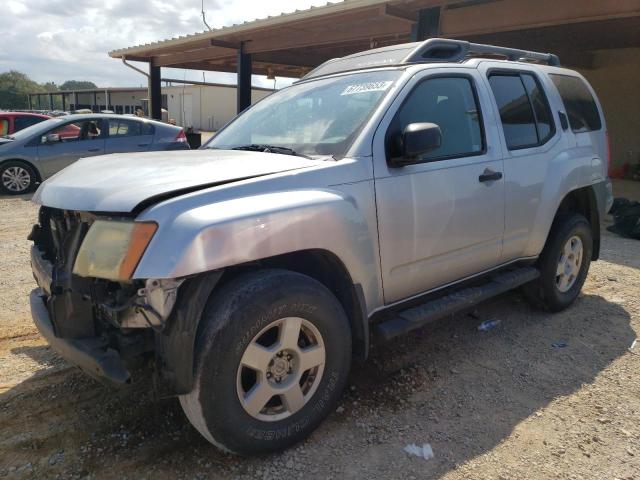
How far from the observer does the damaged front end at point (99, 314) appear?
2.13 meters

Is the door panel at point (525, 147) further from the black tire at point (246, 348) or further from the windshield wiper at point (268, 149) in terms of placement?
the black tire at point (246, 348)

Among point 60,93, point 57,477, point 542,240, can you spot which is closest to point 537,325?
point 542,240

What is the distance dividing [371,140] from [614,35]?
1064 cm

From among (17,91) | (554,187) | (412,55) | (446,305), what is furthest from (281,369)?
(17,91)

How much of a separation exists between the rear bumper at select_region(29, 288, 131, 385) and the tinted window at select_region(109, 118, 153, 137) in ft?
28.4

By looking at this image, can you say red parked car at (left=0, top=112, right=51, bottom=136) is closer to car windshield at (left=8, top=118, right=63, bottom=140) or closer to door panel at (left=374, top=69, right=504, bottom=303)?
car windshield at (left=8, top=118, right=63, bottom=140)

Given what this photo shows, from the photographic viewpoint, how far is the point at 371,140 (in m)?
2.81

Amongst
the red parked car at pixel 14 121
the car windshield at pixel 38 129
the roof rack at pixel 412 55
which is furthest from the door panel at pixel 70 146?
the roof rack at pixel 412 55

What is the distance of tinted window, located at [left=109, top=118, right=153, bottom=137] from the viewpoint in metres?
10.4

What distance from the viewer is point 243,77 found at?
536 inches

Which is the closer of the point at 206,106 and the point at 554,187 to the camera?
the point at 554,187

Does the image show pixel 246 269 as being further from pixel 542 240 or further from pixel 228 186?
pixel 542 240

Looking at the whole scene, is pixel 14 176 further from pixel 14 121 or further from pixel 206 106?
pixel 206 106

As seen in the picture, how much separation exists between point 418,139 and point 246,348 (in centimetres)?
140
